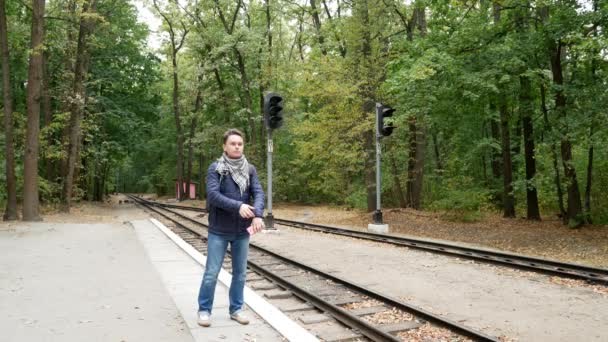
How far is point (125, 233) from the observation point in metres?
14.6

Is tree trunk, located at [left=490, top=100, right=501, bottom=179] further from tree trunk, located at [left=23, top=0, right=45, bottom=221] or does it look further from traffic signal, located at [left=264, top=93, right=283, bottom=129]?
tree trunk, located at [left=23, top=0, right=45, bottom=221]

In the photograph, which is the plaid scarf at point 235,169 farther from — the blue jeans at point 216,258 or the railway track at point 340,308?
the railway track at point 340,308

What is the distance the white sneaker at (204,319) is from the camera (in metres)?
4.81

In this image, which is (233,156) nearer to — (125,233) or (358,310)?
(358,310)

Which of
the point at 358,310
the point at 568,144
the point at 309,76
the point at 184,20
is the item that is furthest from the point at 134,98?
the point at 358,310

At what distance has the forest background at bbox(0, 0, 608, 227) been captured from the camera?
13.9m

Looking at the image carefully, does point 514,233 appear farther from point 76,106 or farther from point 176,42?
point 176,42

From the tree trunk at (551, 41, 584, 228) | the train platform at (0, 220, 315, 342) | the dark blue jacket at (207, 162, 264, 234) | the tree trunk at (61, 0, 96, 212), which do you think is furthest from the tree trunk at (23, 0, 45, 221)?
the tree trunk at (551, 41, 584, 228)

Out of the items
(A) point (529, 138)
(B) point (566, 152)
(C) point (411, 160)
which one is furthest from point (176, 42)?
(B) point (566, 152)

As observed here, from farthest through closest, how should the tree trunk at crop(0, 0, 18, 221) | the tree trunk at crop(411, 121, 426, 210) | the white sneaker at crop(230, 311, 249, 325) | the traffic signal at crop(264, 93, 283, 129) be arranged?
the tree trunk at crop(411, 121, 426, 210) < the tree trunk at crop(0, 0, 18, 221) < the traffic signal at crop(264, 93, 283, 129) < the white sneaker at crop(230, 311, 249, 325)

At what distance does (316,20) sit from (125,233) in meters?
16.2

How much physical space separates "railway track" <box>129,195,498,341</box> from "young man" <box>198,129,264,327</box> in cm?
109

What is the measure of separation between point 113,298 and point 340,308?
2.87 meters

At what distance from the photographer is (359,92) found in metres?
20.2
